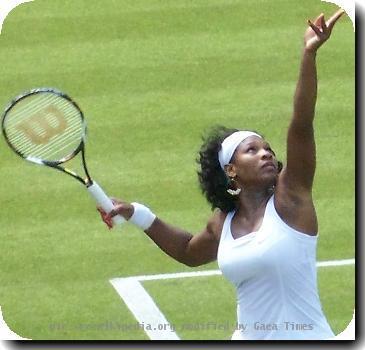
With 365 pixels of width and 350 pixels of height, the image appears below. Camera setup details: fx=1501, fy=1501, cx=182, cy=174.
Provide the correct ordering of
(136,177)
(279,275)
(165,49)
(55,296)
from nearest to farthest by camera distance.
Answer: (279,275)
(55,296)
(136,177)
(165,49)

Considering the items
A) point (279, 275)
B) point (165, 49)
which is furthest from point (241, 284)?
point (165, 49)

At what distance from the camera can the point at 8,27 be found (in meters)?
14.8

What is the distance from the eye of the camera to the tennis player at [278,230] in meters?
7.75

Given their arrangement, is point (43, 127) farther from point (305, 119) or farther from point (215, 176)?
point (305, 119)

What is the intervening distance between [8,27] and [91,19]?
32.4 inches

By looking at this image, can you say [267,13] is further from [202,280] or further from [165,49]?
Answer: [202,280]

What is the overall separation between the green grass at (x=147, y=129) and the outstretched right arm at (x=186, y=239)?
2.08m

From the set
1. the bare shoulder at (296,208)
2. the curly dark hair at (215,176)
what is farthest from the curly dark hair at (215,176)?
the bare shoulder at (296,208)

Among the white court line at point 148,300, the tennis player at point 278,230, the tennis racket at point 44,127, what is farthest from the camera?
the white court line at point 148,300

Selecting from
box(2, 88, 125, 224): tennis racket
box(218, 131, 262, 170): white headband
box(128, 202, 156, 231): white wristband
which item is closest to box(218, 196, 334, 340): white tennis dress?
box(218, 131, 262, 170): white headband

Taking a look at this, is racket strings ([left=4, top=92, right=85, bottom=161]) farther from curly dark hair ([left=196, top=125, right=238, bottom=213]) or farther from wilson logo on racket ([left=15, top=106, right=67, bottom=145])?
curly dark hair ([left=196, top=125, right=238, bottom=213])

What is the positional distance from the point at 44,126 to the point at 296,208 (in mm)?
2035

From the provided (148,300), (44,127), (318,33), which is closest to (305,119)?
(318,33)

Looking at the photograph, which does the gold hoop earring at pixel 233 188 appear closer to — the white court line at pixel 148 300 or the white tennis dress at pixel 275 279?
the white tennis dress at pixel 275 279
